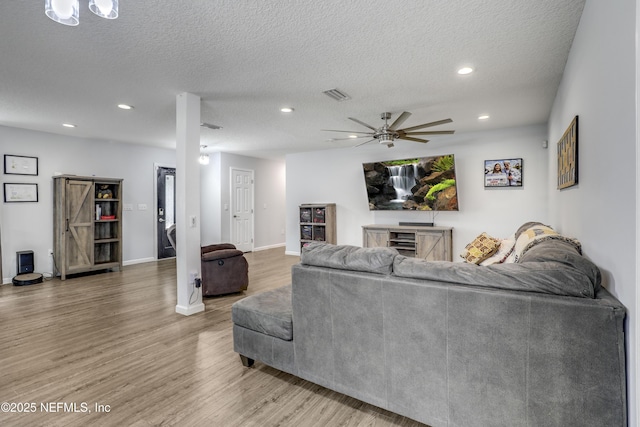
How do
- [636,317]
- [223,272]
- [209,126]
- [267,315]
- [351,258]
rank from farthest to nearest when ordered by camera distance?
[209,126] → [223,272] → [267,315] → [351,258] → [636,317]

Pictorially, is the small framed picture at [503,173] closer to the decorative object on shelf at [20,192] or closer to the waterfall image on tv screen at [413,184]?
the waterfall image on tv screen at [413,184]

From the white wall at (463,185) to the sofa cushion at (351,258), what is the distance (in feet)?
14.0

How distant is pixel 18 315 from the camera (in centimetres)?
356

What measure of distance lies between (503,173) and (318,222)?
3672mm

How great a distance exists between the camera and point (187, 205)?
11.6 ft

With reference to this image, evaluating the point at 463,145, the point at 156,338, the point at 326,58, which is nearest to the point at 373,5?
the point at 326,58

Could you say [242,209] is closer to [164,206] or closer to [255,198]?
[255,198]

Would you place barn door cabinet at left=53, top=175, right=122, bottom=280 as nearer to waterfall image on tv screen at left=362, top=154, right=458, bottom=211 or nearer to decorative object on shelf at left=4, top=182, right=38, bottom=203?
decorative object on shelf at left=4, top=182, right=38, bottom=203

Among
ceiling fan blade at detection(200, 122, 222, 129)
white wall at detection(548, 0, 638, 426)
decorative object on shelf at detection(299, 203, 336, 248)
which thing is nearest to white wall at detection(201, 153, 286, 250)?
decorative object on shelf at detection(299, 203, 336, 248)

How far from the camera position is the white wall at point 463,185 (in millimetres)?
5066

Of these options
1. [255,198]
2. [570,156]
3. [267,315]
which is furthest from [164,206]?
[570,156]

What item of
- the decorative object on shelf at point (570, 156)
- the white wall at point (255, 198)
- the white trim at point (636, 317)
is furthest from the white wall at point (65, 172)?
the white trim at point (636, 317)

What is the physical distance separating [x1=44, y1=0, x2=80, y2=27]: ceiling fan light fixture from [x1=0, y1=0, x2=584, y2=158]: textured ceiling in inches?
33.6

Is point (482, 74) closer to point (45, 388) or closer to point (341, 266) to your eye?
point (341, 266)
